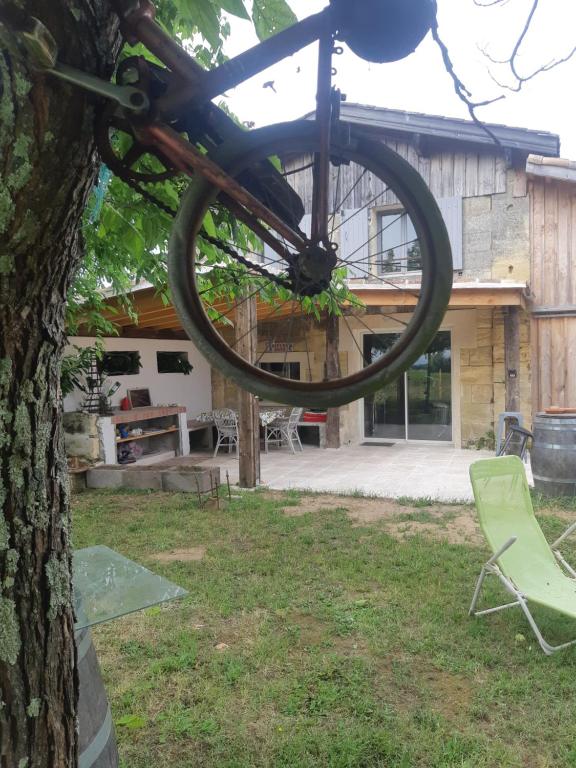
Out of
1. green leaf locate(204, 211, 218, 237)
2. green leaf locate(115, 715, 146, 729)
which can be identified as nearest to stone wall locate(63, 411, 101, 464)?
green leaf locate(115, 715, 146, 729)

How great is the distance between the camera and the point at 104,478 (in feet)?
25.0

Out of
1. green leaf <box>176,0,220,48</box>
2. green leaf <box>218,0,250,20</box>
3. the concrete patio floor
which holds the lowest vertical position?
the concrete patio floor

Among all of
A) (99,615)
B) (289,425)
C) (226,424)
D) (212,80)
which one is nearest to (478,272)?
(289,425)

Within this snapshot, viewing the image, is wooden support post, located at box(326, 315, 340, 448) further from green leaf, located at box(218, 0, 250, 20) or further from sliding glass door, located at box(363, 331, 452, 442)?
green leaf, located at box(218, 0, 250, 20)

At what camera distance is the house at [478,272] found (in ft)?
28.2

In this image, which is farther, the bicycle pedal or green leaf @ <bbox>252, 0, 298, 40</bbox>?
green leaf @ <bbox>252, 0, 298, 40</bbox>

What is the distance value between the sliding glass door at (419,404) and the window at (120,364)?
4197 mm

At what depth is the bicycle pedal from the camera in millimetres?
908

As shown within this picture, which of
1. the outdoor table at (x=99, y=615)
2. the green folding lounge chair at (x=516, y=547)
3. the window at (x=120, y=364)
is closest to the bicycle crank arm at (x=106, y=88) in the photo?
the outdoor table at (x=99, y=615)

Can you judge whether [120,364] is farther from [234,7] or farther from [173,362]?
[234,7]

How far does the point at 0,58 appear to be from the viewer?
0.94m

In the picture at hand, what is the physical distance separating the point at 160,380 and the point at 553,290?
722 centimetres

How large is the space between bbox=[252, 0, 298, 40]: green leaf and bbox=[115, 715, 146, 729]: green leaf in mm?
2958

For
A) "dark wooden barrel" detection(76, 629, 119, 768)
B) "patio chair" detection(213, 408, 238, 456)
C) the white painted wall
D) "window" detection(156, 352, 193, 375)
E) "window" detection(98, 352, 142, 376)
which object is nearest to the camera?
"dark wooden barrel" detection(76, 629, 119, 768)
